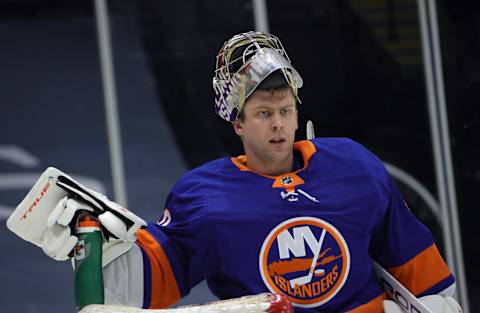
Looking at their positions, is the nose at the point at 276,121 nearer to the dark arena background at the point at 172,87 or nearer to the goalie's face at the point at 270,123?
the goalie's face at the point at 270,123

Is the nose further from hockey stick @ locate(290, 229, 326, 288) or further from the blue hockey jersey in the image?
hockey stick @ locate(290, 229, 326, 288)

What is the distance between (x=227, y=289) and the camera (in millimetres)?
3586

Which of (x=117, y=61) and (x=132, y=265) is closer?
(x=132, y=265)

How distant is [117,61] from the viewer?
21.5 ft

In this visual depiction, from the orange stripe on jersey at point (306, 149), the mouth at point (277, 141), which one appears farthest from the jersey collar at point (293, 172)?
the mouth at point (277, 141)

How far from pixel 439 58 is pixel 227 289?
3.28 m

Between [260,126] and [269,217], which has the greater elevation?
[260,126]

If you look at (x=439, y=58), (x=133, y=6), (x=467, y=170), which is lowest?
(x=467, y=170)

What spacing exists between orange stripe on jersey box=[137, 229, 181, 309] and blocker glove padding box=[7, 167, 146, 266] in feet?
0.48

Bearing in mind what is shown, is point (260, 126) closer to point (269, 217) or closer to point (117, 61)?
point (269, 217)

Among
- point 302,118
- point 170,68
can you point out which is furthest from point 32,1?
point 302,118

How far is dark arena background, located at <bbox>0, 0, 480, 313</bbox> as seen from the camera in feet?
21.4

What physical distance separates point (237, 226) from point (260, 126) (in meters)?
0.26

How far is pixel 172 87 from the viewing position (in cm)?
659
